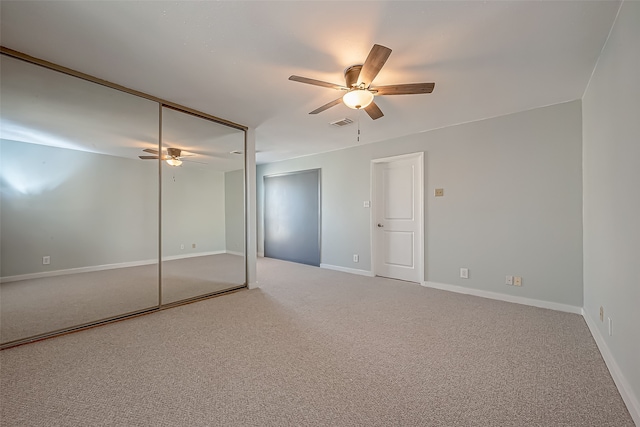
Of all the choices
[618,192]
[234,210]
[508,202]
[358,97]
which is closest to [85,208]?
[234,210]

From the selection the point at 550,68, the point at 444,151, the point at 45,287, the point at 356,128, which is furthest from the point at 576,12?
the point at 45,287

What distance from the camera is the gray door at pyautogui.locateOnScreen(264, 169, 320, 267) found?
5793 mm

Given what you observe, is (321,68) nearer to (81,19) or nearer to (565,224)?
(81,19)

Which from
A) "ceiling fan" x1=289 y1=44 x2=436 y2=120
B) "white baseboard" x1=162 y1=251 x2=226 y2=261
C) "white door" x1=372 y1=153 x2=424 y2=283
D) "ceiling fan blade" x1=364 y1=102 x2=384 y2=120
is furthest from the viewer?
"white door" x1=372 y1=153 x2=424 y2=283

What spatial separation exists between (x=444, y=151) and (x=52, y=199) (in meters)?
4.73

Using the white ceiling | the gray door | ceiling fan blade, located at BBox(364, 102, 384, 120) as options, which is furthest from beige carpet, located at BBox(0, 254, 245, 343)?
ceiling fan blade, located at BBox(364, 102, 384, 120)

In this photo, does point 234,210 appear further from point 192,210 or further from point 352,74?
point 352,74

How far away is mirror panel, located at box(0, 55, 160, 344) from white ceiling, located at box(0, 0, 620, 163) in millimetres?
326

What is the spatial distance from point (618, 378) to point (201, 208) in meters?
4.22

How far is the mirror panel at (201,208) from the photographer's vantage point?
3283 mm

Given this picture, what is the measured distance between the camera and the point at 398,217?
4.64 metres

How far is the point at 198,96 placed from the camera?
299 centimetres

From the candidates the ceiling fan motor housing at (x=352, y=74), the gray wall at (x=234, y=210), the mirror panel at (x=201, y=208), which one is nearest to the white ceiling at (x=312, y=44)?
the ceiling fan motor housing at (x=352, y=74)

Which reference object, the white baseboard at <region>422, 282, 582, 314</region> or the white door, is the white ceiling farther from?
the white baseboard at <region>422, 282, 582, 314</region>
